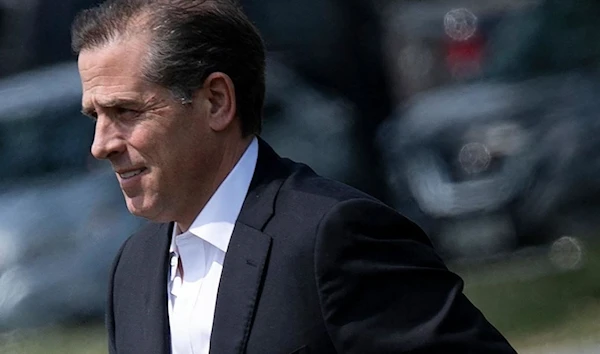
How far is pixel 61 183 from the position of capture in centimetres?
593

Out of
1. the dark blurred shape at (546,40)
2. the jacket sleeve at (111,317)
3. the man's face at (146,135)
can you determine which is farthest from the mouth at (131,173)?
the dark blurred shape at (546,40)

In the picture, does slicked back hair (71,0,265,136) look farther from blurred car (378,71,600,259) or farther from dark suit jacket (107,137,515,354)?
blurred car (378,71,600,259)

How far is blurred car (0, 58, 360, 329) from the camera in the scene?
5875 mm

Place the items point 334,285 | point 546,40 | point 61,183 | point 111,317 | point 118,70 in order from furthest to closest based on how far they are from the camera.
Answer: point 546,40 → point 61,183 → point 111,317 → point 118,70 → point 334,285

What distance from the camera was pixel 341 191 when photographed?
8.49ft

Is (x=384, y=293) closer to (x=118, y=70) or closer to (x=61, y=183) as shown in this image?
(x=118, y=70)

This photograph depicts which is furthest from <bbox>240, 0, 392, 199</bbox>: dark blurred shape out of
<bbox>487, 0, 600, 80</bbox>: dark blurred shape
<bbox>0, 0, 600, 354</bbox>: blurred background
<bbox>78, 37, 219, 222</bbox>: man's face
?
<bbox>78, 37, 219, 222</bbox>: man's face

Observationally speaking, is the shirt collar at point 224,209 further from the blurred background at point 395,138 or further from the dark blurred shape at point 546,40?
the dark blurred shape at point 546,40

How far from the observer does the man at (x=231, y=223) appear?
246 centimetres

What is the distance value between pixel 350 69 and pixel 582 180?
119cm

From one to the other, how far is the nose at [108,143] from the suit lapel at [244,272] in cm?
28

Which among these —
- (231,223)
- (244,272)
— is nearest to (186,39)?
(231,223)

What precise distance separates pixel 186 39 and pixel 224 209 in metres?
0.35

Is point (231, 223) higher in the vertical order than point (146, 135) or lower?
lower
